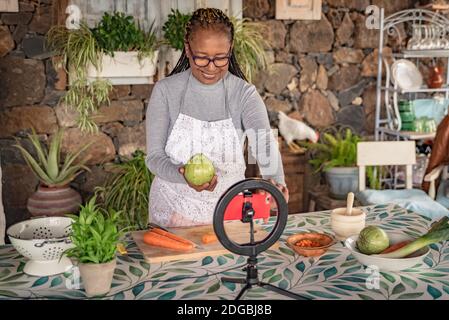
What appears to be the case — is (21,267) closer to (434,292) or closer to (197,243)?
(197,243)

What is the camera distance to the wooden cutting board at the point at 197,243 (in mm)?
1695

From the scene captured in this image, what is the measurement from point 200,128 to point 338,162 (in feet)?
7.05

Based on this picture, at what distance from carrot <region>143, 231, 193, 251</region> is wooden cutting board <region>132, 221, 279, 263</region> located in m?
0.01

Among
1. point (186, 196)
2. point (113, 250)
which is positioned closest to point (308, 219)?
point (186, 196)

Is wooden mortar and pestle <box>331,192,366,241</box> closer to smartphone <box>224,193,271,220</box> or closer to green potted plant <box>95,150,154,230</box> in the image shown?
smartphone <box>224,193,271,220</box>

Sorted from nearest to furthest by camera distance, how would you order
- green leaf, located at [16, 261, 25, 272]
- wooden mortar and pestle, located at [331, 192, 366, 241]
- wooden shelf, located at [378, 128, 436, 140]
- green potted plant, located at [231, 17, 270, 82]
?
green leaf, located at [16, 261, 25, 272] < wooden mortar and pestle, located at [331, 192, 366, 241] < green potted plant, located at [231, 17, 270, 82] < wooden shelf, located at [378, 128, 436, 140]

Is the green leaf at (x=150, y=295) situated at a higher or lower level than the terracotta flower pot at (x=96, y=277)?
lower

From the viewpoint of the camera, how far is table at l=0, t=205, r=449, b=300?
4.85 ft

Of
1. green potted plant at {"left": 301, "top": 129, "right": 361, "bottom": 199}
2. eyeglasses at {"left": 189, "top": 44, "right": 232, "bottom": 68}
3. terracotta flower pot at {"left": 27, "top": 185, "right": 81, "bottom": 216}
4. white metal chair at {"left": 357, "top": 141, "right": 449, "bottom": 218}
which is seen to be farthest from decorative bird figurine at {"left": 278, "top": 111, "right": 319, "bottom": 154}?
eyeglasses at {"left": 189, "top": 44, "right": 232, "bottom": 68}

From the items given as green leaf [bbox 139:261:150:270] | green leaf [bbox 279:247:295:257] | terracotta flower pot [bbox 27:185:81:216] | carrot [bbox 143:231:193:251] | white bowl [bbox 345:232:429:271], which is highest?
carrot [bbox 143:231:193:251]

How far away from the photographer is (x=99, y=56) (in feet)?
11.5

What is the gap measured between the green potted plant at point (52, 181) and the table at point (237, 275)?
1615 millimetres

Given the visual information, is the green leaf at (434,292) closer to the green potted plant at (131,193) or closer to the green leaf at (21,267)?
the green leaf at (21,267)

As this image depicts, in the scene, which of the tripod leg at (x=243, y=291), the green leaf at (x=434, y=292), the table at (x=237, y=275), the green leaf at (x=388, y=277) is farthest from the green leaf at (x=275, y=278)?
the green leaf at (x=434, y=292)
